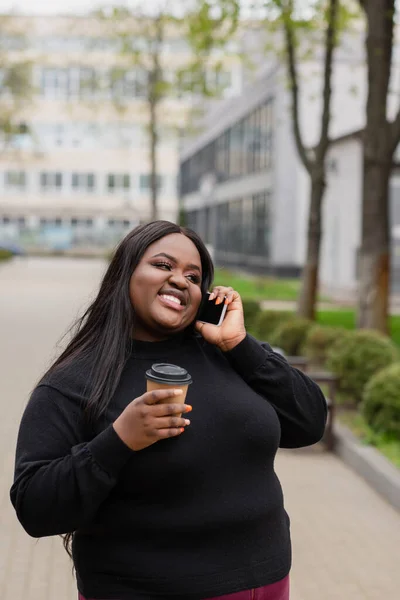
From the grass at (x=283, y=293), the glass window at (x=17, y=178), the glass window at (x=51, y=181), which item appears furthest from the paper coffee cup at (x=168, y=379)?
the glass window at (x=51, y=181)

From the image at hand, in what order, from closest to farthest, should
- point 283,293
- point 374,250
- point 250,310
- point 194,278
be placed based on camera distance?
point 194,278 → point 374,250 → point 250,310 → point 283,293

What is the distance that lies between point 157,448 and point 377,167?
10336 millimetres

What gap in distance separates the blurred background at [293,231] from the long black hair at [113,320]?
50 centimetres

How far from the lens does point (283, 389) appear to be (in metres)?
2.74

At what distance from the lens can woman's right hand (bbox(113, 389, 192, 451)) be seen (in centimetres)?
228

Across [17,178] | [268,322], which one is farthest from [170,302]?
[17,178]

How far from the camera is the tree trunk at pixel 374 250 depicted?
12445 millimetres

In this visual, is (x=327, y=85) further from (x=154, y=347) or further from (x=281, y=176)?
(x=281, y=176)

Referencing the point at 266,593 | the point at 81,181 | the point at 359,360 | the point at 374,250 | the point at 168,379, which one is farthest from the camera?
the point at 81,181

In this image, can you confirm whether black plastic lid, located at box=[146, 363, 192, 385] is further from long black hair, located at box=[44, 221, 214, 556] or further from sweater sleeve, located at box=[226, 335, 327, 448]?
sweater sleeve, located at box=[226, 335, 327, 448]

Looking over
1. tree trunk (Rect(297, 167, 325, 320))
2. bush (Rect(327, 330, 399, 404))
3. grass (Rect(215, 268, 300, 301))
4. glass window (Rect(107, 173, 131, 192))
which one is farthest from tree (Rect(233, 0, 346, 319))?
glass window (Rect(107, 173, 131, 192))

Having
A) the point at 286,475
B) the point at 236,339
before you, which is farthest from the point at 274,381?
the point at 286,475

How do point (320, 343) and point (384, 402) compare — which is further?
point (320, 343)

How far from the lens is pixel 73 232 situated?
76000 millimetres
